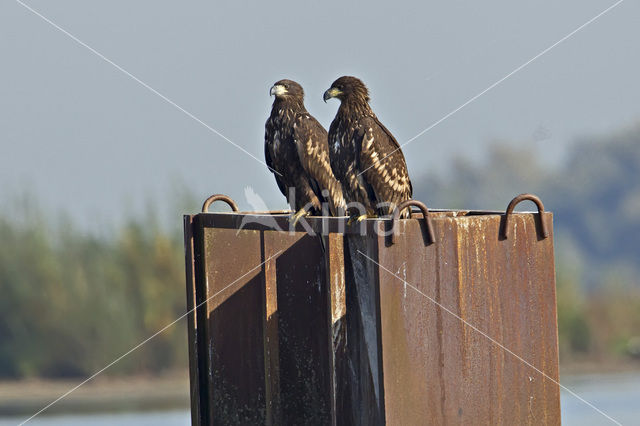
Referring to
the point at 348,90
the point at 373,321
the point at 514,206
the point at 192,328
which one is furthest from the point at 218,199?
the point at 514,206

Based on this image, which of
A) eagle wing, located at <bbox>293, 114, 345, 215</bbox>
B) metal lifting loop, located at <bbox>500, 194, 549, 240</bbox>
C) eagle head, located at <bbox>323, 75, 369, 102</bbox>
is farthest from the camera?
eagle wing, located at <bbox>293, 114, 345, 215</bbox>

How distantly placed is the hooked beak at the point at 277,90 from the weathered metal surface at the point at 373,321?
190 cm

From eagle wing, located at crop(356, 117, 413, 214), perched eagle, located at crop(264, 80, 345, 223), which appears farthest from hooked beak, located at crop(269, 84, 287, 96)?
eagle wing, located at crop(356, 117, 413, 214)

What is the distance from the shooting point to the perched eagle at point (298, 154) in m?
8.09

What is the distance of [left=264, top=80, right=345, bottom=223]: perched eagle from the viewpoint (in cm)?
809

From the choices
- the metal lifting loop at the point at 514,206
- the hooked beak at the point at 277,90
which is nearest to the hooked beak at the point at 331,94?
the hooked beak at the point at 277,90

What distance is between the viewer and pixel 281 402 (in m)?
6.45

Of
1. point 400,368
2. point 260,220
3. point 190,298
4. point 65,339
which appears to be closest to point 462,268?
point 400,368

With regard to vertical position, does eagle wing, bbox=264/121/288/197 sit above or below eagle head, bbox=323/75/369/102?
below

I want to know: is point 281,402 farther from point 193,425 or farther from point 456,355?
point 456,355

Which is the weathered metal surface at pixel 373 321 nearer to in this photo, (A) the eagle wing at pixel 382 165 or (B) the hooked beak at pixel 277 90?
(A) the eagle wing at pixel 382 165

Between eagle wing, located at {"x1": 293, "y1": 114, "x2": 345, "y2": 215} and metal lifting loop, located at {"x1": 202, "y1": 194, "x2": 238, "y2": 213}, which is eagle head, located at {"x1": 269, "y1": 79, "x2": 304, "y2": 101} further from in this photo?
metal lifting loop, located at {"x1": 202, "y1": 194, "x2": 238, "y2": 213}

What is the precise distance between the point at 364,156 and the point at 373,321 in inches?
70.2

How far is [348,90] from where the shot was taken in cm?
741
